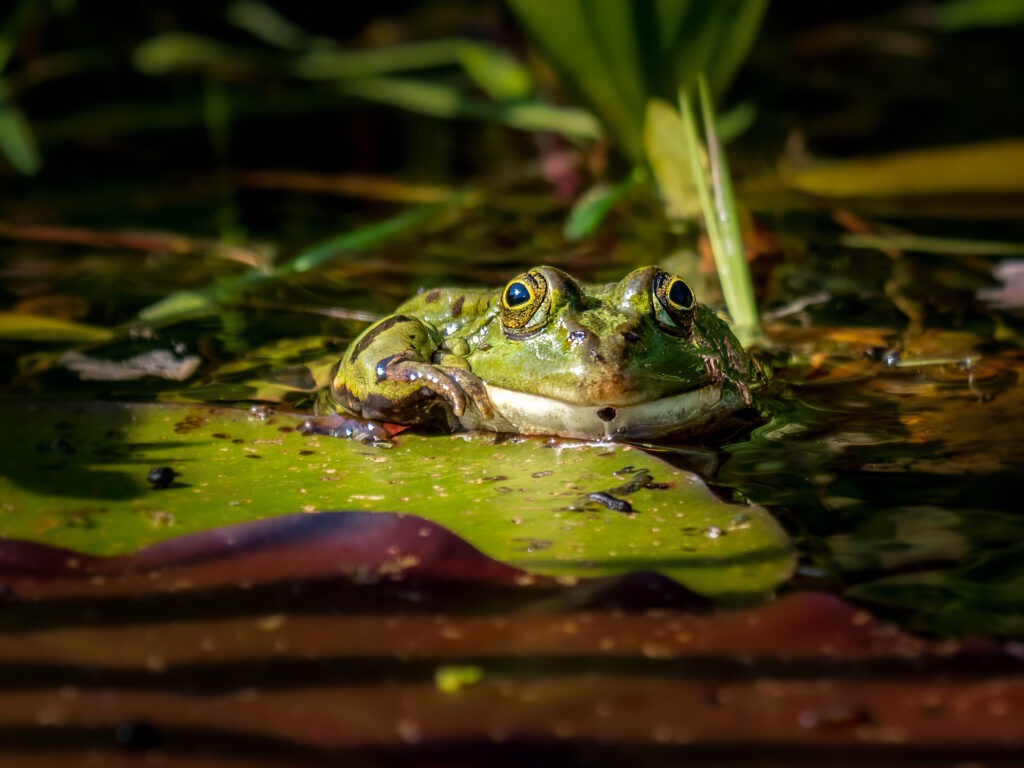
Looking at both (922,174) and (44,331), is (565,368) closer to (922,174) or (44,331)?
(44,331)

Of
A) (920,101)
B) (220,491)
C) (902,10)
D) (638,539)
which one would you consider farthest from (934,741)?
(902,10)

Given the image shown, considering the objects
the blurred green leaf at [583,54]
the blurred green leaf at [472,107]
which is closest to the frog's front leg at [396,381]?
the blurred green leaf at [583,54]

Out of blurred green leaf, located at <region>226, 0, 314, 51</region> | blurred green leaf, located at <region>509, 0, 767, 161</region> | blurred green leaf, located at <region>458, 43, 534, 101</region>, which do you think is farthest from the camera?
blurred green leaf, located at <region>226, 0, 314, 51</region>

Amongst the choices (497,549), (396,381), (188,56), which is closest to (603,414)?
(396,381)

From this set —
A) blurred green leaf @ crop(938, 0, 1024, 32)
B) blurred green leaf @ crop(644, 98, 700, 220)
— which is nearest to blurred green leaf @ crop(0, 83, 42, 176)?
blurred green leaf @ crop(644, 98, 700, 220)

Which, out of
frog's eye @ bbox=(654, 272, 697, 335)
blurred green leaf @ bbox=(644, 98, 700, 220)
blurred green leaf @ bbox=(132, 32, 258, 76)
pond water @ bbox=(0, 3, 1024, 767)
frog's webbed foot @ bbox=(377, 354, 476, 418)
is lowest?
pond water @ bbox=(0, 3, 1024, 767)

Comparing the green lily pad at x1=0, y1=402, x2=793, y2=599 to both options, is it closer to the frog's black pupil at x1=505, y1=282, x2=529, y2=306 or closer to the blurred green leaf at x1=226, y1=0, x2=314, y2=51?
the frog's black pupil at x1=505, y1=282, x2=529, y2=306
